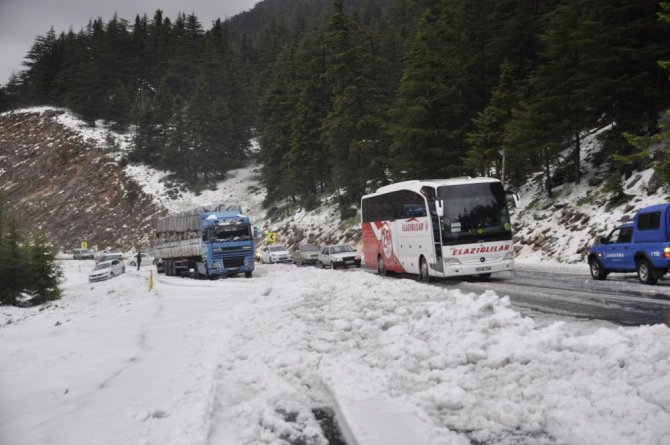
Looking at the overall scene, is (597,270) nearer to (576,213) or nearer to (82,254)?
(576,213)

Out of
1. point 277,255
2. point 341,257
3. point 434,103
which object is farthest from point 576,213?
point 277,255

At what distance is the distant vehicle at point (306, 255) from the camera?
4112 centimetres

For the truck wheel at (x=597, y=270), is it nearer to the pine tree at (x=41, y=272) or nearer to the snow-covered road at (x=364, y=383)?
the snow-covered road at (x=364, y=383)

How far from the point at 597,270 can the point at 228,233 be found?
67.7ft

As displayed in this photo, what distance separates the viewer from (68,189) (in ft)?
292

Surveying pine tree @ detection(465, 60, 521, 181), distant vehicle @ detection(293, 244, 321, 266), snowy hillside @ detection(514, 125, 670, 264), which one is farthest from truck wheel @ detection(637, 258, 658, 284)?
distant vehicle @ detection(293, 244, 321, 266)

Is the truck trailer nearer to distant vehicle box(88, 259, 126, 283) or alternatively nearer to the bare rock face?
distant vehicle box(88, 259, 126, 283)

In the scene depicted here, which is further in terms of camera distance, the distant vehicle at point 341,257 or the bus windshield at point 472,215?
the distant vehicle at point 341,257

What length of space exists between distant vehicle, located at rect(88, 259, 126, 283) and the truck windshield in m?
18.7

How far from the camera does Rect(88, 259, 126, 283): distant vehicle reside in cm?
4619

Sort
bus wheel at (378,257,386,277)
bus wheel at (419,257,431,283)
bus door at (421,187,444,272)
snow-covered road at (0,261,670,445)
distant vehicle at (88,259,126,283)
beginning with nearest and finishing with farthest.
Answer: snow-covered road at (0,261,670,445) → bus door at (421,187,444,272) → bus wheel at (419,257,431,283) → bus wheel at (378,257,386,277) → distant vehicle at (88,259,126,283)

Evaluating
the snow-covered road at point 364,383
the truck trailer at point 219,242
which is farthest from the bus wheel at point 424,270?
the truck trailer at point 219,242

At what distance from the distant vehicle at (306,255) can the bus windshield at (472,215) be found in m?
21.2

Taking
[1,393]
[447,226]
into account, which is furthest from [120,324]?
[447,226]
